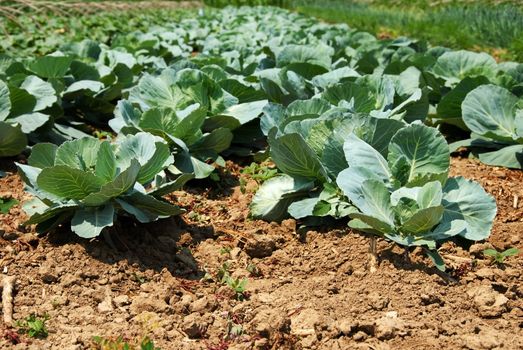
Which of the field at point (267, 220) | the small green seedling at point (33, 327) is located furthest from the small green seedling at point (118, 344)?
the small green seedling at point (33, 327)

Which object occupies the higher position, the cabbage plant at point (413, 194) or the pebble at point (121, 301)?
the cabbage plant at point (413, 194)

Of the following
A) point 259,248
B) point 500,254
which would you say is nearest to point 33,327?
point 259,248

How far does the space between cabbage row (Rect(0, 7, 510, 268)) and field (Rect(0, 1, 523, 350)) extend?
0.03ft

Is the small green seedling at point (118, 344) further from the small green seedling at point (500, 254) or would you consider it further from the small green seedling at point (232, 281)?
the small green seedling at point (500, 254)

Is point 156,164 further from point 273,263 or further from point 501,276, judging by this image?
point 501,276

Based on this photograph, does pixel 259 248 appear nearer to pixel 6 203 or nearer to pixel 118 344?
pixel 118 344

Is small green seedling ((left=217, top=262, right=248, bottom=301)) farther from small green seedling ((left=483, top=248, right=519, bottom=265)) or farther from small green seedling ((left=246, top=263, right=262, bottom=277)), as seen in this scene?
small green seedling ((left=483, top=248, right=519, bottom=265))

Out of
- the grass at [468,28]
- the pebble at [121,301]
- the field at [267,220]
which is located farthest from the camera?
the grass at [468,28]

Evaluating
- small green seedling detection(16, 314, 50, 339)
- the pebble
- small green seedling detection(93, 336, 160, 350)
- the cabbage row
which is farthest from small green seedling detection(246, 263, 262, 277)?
small green seedling detection(16, 314, 50, 339)

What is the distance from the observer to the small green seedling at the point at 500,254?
258cm

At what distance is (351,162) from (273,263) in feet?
1.73

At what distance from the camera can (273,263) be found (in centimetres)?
277

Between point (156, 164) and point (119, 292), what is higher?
point (156, 164)

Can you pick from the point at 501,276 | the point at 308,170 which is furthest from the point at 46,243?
the point at 501,276
